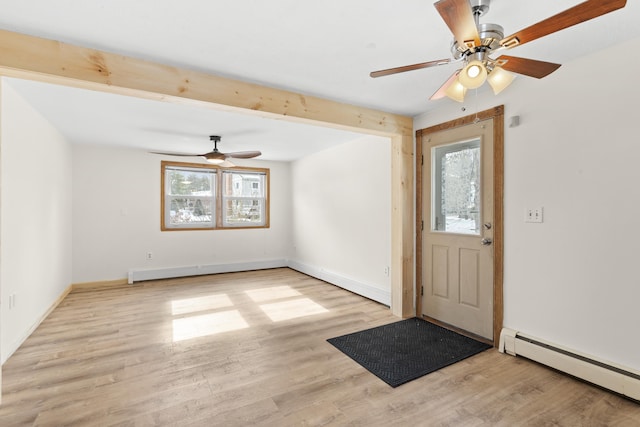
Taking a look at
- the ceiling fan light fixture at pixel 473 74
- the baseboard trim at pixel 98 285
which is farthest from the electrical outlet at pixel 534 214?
the baseboard trim at pixel 98 285

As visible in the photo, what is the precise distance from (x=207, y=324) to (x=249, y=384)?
1420 millimetres

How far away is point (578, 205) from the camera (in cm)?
239

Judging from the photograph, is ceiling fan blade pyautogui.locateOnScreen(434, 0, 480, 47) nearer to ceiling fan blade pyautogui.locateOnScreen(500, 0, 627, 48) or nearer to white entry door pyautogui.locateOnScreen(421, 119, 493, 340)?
ceiling fan blade pyautogui.locateOnScreen(500, 0, 627, 48)

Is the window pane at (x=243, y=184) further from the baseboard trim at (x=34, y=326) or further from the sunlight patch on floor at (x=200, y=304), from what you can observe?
the baseboard trim at (x=34, y=326)

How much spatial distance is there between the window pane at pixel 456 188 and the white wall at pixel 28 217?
159 inches

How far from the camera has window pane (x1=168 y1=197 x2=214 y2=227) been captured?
6.09 meters

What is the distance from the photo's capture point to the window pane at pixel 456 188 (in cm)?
316

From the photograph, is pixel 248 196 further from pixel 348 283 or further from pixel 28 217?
pixel 28 217

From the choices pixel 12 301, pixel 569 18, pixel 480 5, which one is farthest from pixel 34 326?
pixel 569 18

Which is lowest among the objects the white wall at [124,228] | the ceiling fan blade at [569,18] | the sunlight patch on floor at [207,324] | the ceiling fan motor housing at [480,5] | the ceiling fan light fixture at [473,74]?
the sunlight patch on floor at [207,324]

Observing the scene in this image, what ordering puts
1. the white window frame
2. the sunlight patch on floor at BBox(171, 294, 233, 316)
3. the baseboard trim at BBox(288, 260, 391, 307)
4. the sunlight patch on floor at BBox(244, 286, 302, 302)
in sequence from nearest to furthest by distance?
the sunlight patch on floor at BBox(171, 294, 233, 316)
the baseboard trim at BBox(288, 260, 391, 307)
the sunlight patch on floor at BBox(244, 286, 302, 302)
the white window frame

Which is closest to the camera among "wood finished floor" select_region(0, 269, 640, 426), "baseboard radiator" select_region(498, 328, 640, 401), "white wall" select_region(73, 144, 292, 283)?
"wood finished floor" select_region(0, 269, 640, 426)

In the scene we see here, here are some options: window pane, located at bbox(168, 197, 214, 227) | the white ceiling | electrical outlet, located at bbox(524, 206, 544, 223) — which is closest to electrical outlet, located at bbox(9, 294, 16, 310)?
the white ceiling

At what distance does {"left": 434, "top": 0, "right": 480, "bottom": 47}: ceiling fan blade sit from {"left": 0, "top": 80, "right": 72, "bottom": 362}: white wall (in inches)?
133
